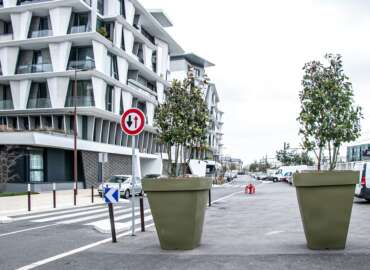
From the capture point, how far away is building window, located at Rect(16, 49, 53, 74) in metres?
41.3

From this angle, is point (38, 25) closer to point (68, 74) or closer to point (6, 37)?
point (6, 37)

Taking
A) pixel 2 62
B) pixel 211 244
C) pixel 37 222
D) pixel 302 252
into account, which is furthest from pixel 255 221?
pixel 2 62

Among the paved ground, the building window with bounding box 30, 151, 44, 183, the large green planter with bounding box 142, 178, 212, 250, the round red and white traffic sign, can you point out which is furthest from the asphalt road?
the building window with bounding box 30, 151, 44, 183

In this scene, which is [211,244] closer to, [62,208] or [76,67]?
[62,208]

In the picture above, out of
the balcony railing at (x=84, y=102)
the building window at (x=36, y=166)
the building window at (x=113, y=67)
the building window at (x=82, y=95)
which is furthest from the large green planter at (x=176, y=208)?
the building window at (x=113, y=67)

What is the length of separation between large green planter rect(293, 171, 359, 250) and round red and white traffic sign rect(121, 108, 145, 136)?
3812 millimetres

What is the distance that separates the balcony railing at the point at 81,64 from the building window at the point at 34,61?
6.64ft

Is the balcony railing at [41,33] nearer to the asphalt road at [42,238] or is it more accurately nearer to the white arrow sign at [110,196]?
the asphalt road at [42,238]

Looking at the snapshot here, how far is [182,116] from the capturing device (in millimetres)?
8484

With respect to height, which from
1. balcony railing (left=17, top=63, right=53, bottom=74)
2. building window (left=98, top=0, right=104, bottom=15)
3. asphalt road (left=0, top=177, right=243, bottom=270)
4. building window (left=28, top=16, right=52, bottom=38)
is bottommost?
asphalt road (left=0, top=177, right=243, bottom=270)

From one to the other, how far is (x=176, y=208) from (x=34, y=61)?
39.1 m

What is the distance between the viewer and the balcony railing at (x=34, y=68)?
4112 cm

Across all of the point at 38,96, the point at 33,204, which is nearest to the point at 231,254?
the point at 33,204

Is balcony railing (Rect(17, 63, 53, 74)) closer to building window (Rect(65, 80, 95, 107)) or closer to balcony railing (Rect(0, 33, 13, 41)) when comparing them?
building window (Rect(65, 80, 95, 107))
